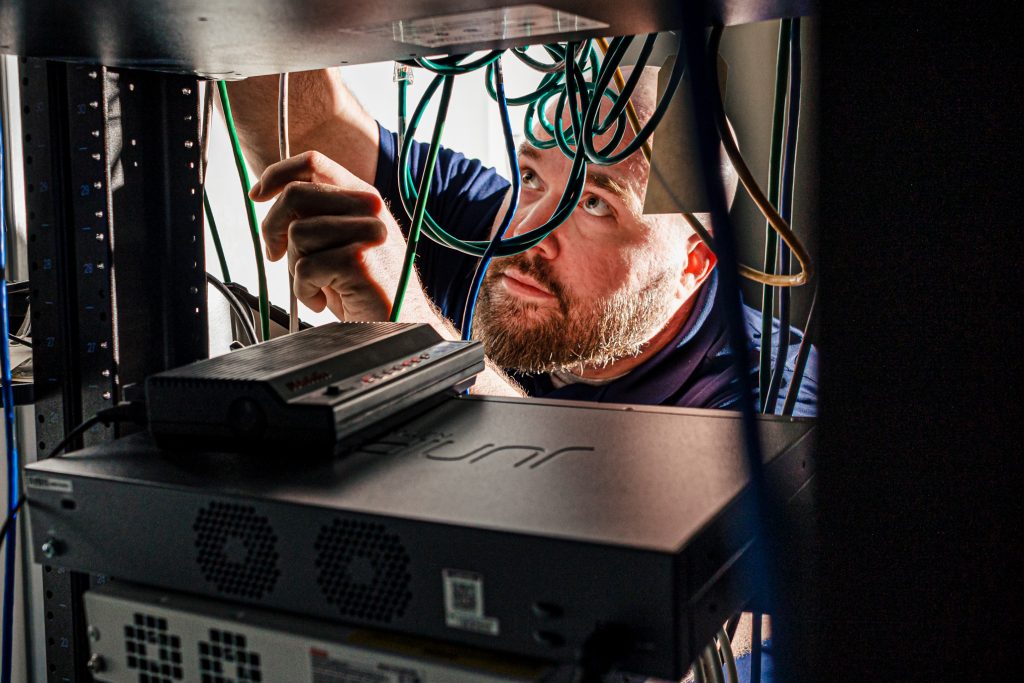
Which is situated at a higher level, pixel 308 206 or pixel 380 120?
pixel 380 120

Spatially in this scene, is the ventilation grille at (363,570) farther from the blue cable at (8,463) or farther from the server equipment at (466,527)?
the blue cable at (8,463)

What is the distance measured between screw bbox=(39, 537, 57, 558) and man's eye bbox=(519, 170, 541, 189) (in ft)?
6.19

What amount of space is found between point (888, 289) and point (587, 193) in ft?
6.68

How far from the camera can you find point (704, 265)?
2.54m

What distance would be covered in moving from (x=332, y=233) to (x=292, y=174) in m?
0.09

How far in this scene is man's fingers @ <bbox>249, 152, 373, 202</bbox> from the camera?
2.97 ft

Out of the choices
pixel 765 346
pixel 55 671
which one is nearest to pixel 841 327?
pixel 765 346

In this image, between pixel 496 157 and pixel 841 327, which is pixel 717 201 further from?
pixel 496 157

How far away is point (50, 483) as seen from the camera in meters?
0.52

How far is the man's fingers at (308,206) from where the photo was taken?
0.94m

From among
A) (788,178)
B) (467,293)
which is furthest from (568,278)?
(788,178)

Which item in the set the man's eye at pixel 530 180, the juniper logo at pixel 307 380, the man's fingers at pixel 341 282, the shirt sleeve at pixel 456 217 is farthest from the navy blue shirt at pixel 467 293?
the juniper logo at pixel 307 380

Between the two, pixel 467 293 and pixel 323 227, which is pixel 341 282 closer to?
pixel 323 227

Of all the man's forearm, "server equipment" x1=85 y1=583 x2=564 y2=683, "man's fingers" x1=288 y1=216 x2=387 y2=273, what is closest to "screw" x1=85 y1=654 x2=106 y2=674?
"server equipment" x1=85 y1=583 x2=564 y2=683
